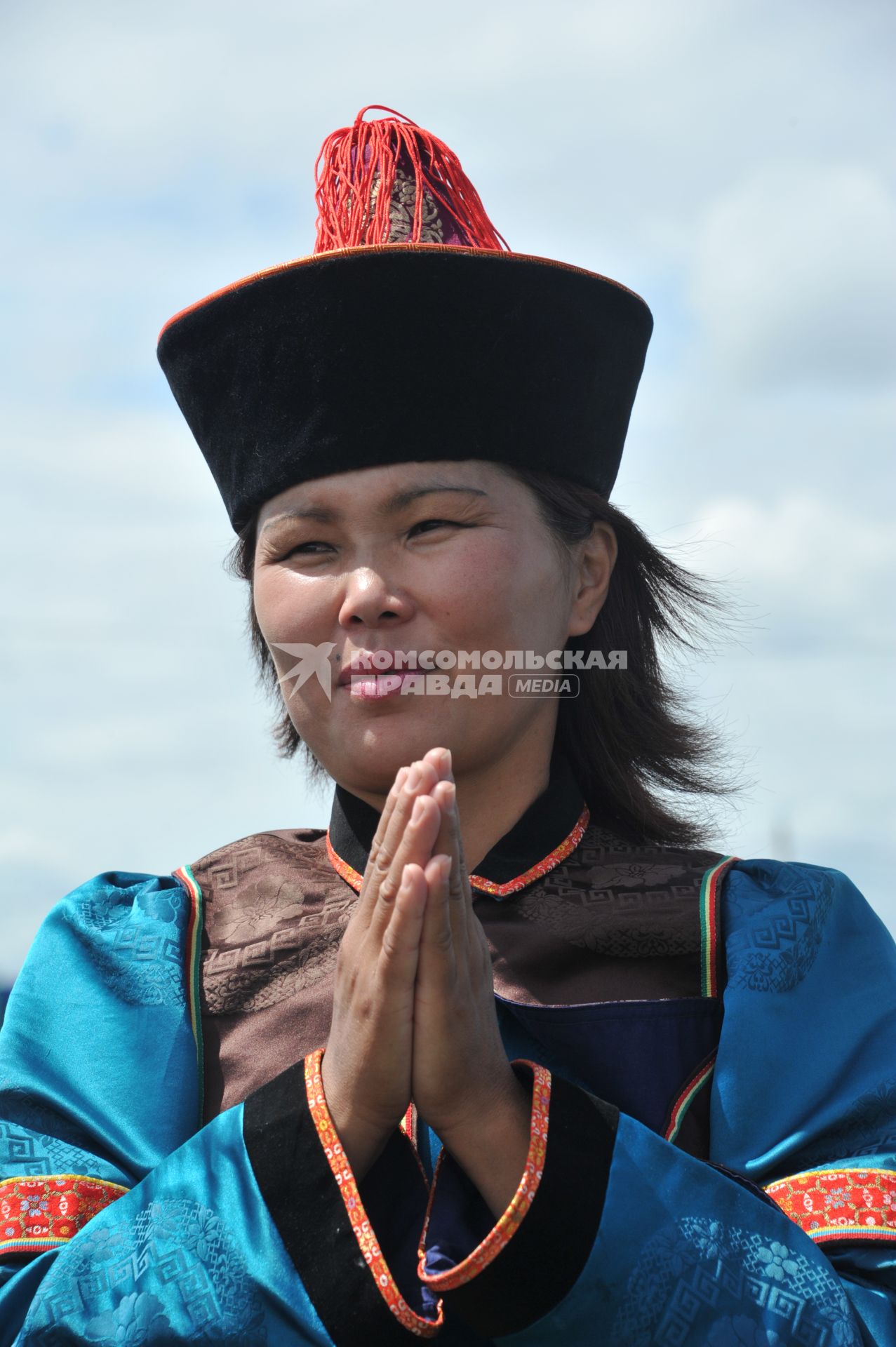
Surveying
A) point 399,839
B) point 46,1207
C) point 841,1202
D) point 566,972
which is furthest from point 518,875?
point 46,1207

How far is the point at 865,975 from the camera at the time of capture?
7.95ft

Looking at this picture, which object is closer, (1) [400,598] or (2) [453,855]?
(2) [453,855]

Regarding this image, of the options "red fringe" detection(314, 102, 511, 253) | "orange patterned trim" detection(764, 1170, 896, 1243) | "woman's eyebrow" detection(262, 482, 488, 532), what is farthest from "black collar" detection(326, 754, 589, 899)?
"red fringe" detection(314, 102, 511, 253)

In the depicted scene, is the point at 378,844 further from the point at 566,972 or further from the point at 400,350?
the point at 400,350

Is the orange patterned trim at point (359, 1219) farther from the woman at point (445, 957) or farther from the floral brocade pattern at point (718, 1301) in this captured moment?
the floral brocade pattern at point (718, 1301)

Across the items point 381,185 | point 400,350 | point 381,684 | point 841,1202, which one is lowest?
point 841,1202

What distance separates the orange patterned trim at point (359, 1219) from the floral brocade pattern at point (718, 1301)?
0.26m

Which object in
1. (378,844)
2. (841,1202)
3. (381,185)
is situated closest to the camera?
(378,844)

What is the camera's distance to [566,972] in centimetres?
246

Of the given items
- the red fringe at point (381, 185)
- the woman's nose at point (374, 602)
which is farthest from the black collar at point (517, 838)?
the red fringe at point (381, 185)

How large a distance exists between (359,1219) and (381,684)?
87 centimetres

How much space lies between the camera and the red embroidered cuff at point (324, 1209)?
1.90 metres

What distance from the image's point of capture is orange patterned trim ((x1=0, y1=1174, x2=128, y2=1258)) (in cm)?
215

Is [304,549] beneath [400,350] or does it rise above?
beneath
